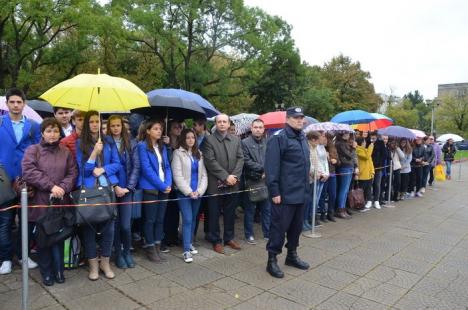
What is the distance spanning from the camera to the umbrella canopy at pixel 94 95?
160 inches

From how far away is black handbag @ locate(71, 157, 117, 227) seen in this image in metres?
4.13

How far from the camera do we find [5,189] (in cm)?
430

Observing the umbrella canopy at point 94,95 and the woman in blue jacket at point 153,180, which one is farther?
the woman in blue jacket at point 153,180

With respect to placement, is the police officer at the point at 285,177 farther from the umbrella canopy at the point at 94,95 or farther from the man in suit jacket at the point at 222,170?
the umbrella canopy at the point at 94,95

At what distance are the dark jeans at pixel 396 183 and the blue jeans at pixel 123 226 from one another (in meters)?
7.84

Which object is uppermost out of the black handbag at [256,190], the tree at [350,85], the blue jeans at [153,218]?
the tree at [350,85]

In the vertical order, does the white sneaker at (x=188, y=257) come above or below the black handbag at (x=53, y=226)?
below

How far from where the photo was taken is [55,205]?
4125 millimetres

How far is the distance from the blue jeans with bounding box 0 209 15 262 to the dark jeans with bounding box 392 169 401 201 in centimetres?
904

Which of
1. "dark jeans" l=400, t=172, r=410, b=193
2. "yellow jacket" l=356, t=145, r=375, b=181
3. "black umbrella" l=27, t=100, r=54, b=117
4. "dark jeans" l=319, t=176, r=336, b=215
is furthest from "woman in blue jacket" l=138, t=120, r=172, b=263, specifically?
"dark jeans" l=400, t=172, r=410, b=193

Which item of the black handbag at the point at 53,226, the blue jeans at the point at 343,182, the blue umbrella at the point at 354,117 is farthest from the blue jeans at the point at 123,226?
the blue umbrella at the point at 354,117

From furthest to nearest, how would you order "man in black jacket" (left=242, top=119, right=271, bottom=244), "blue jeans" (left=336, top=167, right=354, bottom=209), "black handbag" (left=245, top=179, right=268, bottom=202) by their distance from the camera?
"blue jeans" (left=336, top=167, right=354, bottom=209), "man in black jacket" (left=242, top=119, right=271, bottom=244), "black handbag" (left=245, top=179, right=268, bottom=202)

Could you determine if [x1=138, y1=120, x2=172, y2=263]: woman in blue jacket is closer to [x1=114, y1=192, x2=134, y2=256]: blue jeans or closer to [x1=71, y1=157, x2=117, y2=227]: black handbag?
[x1=114, y1=192, x2=134, y2=256]: blue jeans

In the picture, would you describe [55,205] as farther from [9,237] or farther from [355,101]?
[355,101]
